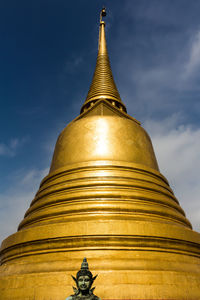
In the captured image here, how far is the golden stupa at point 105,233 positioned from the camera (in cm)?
397

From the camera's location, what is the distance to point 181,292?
3.94 metres

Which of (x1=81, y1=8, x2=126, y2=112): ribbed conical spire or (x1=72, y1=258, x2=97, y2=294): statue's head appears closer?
(x1=72, y1=258, x2=97, y2=294): statue's head

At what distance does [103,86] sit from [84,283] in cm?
903

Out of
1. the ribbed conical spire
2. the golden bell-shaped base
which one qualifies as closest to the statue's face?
the golden bell-shaped base

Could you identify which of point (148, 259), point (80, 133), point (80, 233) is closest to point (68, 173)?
point (80, 133)

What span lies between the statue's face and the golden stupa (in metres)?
1.09

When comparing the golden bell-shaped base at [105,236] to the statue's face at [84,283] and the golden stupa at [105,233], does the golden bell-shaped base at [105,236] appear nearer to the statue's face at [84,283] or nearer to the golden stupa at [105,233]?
the golden stupa at [105,233]

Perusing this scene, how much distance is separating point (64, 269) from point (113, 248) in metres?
0.92

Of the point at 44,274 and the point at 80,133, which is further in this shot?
the point at 80,133

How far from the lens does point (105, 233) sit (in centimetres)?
453

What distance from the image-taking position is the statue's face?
2854 millimetres

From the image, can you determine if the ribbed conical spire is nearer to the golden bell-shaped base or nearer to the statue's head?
the golden bell-shaped base

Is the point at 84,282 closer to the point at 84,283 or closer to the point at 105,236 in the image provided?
the point at 84,283

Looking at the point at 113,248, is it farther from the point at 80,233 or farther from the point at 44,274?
the point at 44,274
